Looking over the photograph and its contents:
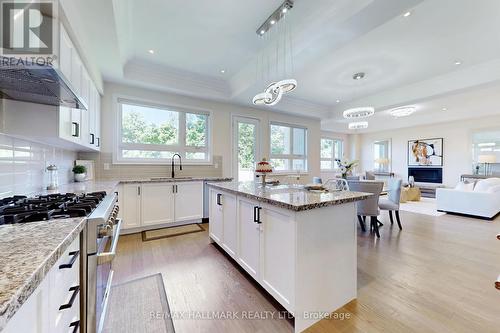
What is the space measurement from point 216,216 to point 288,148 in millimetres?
3536

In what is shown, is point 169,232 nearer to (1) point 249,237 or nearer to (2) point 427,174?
(1) point 249,237

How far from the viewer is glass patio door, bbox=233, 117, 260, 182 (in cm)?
479

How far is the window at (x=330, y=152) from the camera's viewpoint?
8.83 meters

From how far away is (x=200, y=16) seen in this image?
2445 millimetres

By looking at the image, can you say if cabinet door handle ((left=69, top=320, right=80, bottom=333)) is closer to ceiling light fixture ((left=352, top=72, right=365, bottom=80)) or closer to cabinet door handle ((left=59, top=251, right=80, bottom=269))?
cabinet door handle ((left=59, top=251, right=80, bottom=269))

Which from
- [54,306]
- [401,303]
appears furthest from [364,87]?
[54,306]

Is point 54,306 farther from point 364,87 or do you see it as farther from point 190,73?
point 364,87

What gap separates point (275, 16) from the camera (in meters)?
2.35

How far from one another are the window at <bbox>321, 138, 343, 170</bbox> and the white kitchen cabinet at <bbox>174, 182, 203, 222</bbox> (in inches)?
246

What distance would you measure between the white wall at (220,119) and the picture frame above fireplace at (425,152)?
449cm

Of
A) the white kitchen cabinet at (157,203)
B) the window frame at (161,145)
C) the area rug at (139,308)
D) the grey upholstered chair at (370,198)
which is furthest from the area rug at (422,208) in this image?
the area rug at (139,308)

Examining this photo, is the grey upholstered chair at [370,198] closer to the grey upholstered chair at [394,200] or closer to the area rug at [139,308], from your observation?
the grey upholstered chair at [394,200]

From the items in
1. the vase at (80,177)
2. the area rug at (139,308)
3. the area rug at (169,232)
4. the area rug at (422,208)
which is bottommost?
the area rug at (139,308)

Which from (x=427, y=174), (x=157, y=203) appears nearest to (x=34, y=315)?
(x=157, y=203)
